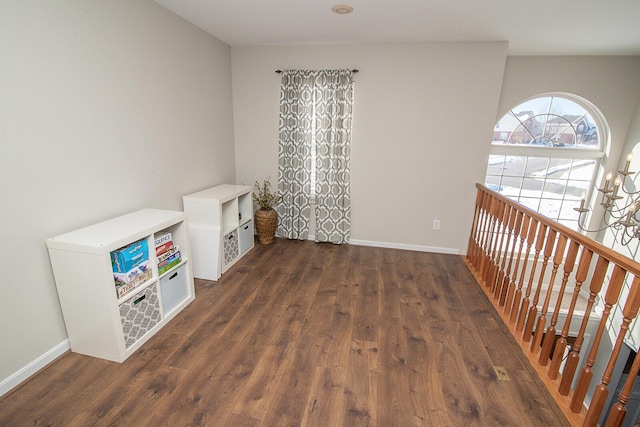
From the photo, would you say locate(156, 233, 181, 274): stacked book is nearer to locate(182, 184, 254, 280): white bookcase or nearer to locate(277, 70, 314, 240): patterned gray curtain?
locate(182, 184, 254, 280): white bookcase

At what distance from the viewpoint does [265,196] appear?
12.3ft

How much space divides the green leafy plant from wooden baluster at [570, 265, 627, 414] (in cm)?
308

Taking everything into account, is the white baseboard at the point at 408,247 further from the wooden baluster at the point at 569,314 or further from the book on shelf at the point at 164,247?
the book on shelf at the point at 164,247

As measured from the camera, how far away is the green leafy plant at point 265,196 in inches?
148

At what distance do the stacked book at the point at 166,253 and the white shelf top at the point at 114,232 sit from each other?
0.13 m

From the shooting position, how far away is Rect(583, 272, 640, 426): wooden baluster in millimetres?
1263

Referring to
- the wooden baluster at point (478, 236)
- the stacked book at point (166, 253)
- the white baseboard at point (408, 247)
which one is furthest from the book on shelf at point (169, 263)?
the wooden baluster at point (478, 236)

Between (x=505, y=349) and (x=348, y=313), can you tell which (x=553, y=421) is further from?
(x=348, y=313)

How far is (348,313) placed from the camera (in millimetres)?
2408

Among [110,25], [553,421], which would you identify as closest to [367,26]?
[110,25]

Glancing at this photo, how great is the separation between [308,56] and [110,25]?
79.0 inches

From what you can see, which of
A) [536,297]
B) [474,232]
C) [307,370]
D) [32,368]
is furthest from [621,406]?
[32,368]

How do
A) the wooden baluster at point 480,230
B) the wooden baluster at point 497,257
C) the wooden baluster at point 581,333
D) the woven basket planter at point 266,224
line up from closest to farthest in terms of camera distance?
the wooden baluster at point 581,333 < the wooden baluster at point 497,257 < the wooden baluster at point 480,230 < the woven basket planter at point 266,224

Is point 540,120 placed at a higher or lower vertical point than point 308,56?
lower
